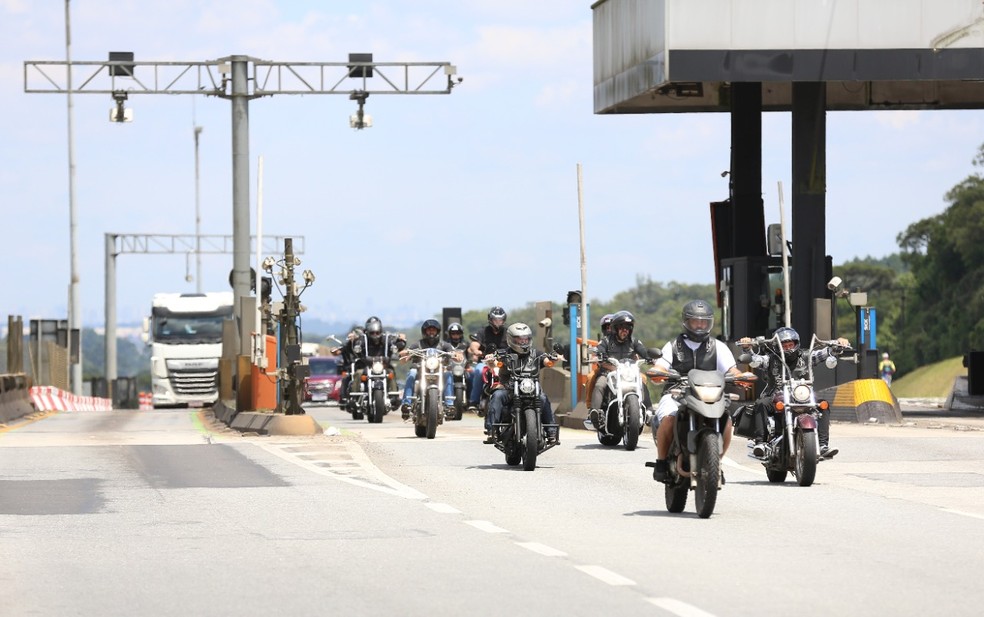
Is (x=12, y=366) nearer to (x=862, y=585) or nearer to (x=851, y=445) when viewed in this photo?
(x=851, y=445)

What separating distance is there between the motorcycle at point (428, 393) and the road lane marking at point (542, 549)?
14.3 metres

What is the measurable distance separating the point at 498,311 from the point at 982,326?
191ft

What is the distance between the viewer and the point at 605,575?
11.1 metres

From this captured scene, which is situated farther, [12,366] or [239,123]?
[12,366]

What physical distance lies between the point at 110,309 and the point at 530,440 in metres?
64.7

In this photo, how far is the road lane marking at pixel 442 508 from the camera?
15.8 meters

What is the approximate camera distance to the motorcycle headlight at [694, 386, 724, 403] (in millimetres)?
14555

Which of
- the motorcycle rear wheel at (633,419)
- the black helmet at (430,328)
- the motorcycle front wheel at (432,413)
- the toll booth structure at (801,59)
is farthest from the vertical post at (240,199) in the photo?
the motorcycle rear wheel at (633,419)

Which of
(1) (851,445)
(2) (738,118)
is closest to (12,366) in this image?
(2) (738,118)

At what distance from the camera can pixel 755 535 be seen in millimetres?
13625

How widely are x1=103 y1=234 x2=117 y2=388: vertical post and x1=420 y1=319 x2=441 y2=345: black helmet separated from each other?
54.1 metres

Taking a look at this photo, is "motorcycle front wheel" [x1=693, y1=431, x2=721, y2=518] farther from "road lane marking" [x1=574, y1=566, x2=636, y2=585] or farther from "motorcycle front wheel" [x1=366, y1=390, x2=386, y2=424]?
"motorcycle front wheel" [x1=366, y1=390, x2=386, y2=424]

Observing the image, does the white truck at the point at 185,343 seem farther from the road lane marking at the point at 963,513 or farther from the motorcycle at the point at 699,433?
the motorcycle at the point at 699,433

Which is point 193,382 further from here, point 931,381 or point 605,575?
point 605,575
